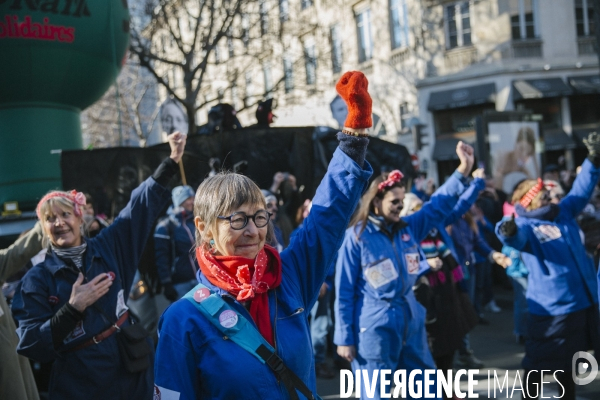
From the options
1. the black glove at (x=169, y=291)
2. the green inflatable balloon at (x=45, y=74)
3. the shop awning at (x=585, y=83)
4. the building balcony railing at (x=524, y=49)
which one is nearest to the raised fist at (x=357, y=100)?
the black glove at (x=169, y=291)

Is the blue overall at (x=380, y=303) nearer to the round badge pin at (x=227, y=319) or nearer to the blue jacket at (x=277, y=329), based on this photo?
the blue jacket at (x=277, y=329)

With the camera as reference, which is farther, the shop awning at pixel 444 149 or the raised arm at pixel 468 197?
the shop awning at pixel 444 149

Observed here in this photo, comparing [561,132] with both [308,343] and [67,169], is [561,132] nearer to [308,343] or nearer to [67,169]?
[67,169]

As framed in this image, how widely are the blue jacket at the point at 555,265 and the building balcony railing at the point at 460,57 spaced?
17734 millimetres

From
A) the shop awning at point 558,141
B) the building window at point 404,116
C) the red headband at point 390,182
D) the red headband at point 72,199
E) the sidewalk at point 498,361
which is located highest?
the building window at point 404,116

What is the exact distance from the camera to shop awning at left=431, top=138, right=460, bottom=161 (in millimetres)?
21609

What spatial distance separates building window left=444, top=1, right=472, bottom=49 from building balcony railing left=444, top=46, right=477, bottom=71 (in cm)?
28

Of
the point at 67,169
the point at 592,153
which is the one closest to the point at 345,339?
the point at 592,153

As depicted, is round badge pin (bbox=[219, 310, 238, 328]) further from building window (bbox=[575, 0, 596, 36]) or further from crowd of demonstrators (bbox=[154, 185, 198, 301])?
building window (bbox=[575, 0, 596, 36])

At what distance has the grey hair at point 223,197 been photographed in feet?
6.99

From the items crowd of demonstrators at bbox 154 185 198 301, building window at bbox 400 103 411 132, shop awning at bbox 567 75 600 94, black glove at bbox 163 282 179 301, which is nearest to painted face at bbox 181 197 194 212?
crowd of demonstrators at bbox 154 185 198 301

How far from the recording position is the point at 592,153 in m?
5.27

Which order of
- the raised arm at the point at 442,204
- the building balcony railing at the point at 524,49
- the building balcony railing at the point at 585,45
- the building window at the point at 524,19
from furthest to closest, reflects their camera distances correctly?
the building balcony railing at the point at 585,45
the building window at the point at 524,19
the building balcony railing at the point at 524,49
the raised arm at the point at 442,204

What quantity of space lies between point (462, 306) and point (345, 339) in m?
1.82
